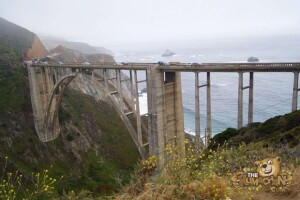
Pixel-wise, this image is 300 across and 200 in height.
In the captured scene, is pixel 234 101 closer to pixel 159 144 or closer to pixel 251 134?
pixel 159 144

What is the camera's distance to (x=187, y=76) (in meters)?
111

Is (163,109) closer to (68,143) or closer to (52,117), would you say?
(68,143)

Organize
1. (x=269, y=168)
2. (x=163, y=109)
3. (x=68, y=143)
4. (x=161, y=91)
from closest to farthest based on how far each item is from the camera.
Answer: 1. (x=269, y=168)
2. (x=161, y=91)
3. (x=163, y=109)
4. (x=68, y=143)

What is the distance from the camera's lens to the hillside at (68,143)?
4025 cm

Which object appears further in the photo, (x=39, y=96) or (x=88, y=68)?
(x=39, y=96)

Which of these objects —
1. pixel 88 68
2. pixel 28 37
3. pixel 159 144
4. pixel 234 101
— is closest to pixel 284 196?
pixel 159 144

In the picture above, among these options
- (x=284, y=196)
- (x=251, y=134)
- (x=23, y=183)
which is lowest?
(x=23, y=183)

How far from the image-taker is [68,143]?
47.3m

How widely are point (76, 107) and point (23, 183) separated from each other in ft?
71.0

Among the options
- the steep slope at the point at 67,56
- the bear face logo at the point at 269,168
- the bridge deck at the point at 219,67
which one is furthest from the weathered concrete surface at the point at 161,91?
the steep slope at the point at 67,56

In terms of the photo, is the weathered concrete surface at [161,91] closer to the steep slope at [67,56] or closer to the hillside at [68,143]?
the hillside at [68,143]

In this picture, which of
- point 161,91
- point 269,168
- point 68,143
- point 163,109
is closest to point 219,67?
point 161,91

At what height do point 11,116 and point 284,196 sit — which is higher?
point 284,196

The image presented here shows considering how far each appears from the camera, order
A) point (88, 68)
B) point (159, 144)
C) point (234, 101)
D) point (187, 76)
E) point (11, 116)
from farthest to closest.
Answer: point (187, 76) < point (234, 101) < point (11, 116) < point (88, 68) < point (159, 144)
